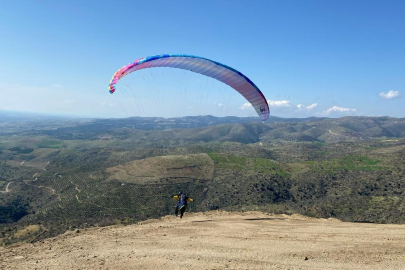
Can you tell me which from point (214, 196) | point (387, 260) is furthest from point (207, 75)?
point (214, 196)

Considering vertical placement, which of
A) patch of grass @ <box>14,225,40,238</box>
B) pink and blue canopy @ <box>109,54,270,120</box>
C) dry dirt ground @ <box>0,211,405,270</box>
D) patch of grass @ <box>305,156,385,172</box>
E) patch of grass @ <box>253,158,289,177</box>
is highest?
pink and blue canopy @ <box>109,54,270,120</box>

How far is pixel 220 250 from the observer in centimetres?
1158

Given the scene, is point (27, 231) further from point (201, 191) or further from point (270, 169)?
point (270, 169)

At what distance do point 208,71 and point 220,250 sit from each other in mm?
18882

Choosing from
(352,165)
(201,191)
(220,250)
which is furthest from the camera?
(352,165)

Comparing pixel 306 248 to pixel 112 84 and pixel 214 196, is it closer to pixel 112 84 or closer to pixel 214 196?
pixel 112 84

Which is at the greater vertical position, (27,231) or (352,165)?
(352,165)

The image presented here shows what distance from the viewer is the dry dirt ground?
10.1 meters

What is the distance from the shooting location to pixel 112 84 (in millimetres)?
21375

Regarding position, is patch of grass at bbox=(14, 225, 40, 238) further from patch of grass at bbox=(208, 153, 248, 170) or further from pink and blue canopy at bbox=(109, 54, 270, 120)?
patch of grass at bbox=(208, 153, 248, 170)

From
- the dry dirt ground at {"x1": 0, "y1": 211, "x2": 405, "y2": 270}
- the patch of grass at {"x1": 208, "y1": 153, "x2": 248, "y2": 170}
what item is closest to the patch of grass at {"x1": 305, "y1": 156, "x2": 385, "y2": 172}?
the patch of grass at {"x1": 208, "y1": 153, "x2": 248, "y2": 170}

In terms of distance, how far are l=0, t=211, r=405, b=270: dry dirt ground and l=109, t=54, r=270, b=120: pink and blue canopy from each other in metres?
12.6

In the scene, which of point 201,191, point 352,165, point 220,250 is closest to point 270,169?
point 352,165

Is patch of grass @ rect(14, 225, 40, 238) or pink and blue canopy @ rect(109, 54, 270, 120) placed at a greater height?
pink and blue canopy @ rect(109, 54, 270, 120)
